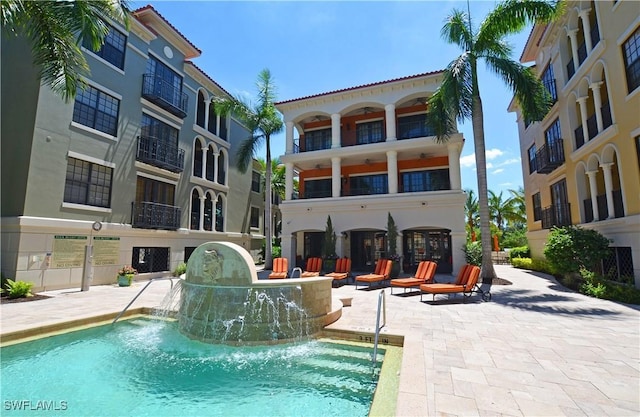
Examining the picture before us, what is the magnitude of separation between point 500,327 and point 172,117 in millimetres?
21242

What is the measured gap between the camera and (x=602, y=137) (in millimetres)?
12891

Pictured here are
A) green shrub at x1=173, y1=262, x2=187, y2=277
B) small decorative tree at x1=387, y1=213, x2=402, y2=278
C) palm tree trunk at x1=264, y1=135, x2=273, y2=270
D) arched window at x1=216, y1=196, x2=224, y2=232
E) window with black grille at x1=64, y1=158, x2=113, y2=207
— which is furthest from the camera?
arched window at x1=216, y1=196, x2=224, y2=232

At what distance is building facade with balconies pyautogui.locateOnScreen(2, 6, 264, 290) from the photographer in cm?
1290

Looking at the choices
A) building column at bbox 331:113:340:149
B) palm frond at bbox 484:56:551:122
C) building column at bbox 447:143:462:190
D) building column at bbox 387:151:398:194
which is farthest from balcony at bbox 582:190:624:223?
building column at bbox 331:113:340:149

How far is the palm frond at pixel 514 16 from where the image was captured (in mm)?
13539

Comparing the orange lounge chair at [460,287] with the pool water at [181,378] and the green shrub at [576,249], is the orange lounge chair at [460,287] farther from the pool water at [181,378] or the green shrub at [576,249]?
the pool water at [181,378]

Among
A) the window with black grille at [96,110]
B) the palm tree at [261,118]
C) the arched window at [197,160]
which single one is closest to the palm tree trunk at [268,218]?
the palm tree at [261,118]

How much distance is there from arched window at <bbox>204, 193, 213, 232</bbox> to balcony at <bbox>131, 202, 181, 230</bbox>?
345 cm

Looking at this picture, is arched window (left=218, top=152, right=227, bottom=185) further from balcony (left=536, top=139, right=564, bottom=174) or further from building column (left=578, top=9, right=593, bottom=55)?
building column (left=578, top=9, right=593, bottom=55)

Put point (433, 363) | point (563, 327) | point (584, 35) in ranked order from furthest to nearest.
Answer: point (584, 35) < point (563, 327) < point (433, 363)

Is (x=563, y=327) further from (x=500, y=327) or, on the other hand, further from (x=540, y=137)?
(x=540, y=137)

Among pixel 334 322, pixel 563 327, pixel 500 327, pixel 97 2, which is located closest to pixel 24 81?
pixel 97 2

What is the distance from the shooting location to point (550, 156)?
1839 cm

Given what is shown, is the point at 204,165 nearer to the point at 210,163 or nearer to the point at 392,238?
the point at 210,163
